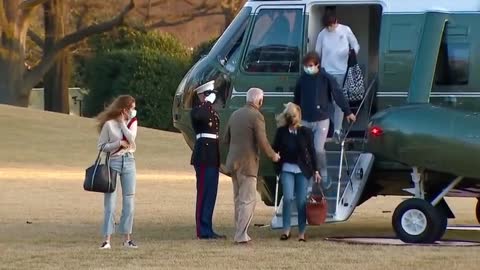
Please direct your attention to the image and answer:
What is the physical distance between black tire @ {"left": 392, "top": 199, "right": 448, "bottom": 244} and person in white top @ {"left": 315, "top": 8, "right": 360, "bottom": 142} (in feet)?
3.94

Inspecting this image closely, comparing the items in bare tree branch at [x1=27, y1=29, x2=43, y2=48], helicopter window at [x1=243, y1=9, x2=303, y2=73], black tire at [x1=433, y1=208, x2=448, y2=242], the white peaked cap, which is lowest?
black tire at [x1=433, y1=208, x2=448, y2=242]

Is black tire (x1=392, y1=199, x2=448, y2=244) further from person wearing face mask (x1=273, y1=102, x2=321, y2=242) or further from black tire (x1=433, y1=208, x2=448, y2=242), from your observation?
person wearing face mask (x1=273, y1=102, x2=321, y2=242)

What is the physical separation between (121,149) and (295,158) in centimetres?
187

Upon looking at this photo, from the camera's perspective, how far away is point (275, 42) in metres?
15.0

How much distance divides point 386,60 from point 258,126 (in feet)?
5.76

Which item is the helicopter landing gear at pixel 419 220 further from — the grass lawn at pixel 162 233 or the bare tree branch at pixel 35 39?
the bare tree branch at pixel 35 39

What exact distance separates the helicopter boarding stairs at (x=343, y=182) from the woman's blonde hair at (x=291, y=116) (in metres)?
0.70

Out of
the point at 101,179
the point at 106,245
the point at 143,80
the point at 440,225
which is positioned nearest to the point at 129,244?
the point at 106,245

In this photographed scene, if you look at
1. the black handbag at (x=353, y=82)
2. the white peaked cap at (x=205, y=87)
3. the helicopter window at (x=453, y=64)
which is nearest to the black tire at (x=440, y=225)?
the helicopter window at (x=453, y=64)

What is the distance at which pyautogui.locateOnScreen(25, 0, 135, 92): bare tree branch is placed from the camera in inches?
1503

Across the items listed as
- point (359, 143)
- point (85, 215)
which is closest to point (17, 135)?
point (85, 215)

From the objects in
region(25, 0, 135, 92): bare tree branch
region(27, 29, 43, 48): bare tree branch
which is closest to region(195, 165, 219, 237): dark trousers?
region(25, 0, 135, 92): bare tree branch

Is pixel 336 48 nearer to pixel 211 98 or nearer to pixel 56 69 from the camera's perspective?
pixel 211 98

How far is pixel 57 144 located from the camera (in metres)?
34.3
